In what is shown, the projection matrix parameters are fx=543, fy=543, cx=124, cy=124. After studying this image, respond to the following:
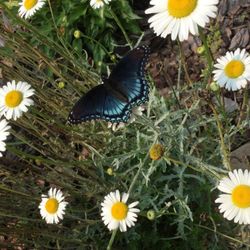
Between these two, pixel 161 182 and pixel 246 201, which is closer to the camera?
pixel 246 201

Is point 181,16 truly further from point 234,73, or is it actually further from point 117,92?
point 117,92

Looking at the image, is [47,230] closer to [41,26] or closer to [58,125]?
[58,125]

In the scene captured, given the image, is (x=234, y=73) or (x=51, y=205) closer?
(x=234, y=73)

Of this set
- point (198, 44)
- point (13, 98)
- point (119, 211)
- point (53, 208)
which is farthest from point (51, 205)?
point (198, 44)

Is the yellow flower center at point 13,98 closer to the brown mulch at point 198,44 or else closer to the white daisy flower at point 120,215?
the white daisy flower at point 120,215

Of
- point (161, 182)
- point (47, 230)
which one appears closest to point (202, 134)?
point (161, 182)

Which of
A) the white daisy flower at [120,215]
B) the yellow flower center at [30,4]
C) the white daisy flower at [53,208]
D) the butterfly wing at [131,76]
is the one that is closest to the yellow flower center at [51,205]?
the white daisy flower at [53,208]

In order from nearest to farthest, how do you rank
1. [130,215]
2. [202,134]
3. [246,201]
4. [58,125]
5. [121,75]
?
[246,201], [130,215], [121,75], [58,125], [202,134]

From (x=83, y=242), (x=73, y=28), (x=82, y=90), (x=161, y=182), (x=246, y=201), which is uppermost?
(x=73, y=28)
